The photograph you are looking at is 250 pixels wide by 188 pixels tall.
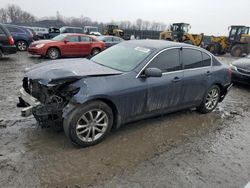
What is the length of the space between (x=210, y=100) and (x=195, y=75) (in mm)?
1001

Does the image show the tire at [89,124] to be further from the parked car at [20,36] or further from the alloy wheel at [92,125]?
the parked car at [20,36]

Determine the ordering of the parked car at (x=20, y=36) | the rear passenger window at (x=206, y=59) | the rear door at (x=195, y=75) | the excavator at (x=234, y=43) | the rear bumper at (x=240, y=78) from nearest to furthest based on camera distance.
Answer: the rear door at (x=195, y=75) < the rear passenger window at (x=206, y=59) < the rear bumper at (x=240, y=78) < the parked car at (x=20, y=36) < the excavator at (x=234, y=43)

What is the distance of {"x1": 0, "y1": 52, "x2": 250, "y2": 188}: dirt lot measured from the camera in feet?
9.08

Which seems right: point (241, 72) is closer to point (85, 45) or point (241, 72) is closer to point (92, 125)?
point (92, 125)

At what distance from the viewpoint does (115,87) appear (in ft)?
11.2

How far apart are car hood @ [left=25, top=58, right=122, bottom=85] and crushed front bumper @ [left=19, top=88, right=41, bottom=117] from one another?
0.32 meters

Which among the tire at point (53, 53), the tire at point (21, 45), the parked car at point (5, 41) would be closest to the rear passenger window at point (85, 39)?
the tire at point (53, 53)

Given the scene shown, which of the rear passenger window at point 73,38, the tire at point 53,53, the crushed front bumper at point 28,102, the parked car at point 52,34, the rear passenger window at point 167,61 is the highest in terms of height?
the parked car at point 52,34

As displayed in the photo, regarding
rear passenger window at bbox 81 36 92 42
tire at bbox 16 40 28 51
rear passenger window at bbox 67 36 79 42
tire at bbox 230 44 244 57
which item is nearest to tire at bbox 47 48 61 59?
rear passenger window at bbox 67 36 79 42

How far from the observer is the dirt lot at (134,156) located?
2.77 metres

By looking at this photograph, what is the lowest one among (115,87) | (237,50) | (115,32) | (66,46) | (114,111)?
(114,111)

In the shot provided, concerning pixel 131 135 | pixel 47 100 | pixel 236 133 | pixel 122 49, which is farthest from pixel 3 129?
pixel 236 133

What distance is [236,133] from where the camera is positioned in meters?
4.39

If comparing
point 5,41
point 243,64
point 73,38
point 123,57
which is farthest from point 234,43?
point 123,57
